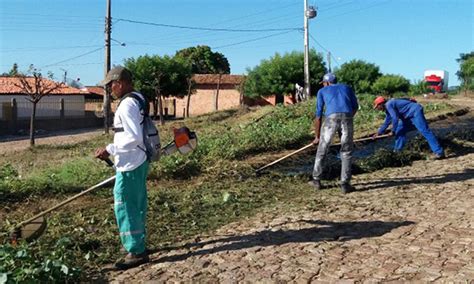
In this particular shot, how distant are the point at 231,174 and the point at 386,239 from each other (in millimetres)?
3973

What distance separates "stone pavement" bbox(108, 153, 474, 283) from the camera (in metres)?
4.18

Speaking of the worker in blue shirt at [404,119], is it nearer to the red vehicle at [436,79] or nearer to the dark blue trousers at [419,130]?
the dark blue trousers at [419,130]

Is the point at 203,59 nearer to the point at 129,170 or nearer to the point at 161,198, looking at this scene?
the point at 161,198

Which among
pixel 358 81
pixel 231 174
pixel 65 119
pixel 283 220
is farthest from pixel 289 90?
pixel 283 220

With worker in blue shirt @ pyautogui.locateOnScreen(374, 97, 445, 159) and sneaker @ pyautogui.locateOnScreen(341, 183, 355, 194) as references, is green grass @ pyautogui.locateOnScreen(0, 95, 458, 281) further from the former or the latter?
worker in blue shirt @ pyautogui.locateOnScreen(374, 97, 445, 159)

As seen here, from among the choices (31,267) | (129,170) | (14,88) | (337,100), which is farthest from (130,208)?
(14,88)

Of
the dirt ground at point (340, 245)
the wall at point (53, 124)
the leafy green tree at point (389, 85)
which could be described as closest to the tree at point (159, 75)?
the wall at point (53, 124)

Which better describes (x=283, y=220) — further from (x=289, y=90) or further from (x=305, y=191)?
(x=289, y=90)

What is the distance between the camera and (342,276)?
13.5ft

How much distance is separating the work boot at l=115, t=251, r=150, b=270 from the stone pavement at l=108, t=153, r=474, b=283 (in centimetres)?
6

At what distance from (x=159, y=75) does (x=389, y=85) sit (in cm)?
2560

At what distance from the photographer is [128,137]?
4352 millimetres

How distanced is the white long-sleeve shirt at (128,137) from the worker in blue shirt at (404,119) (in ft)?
21.3

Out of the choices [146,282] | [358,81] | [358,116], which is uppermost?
[358,81]
